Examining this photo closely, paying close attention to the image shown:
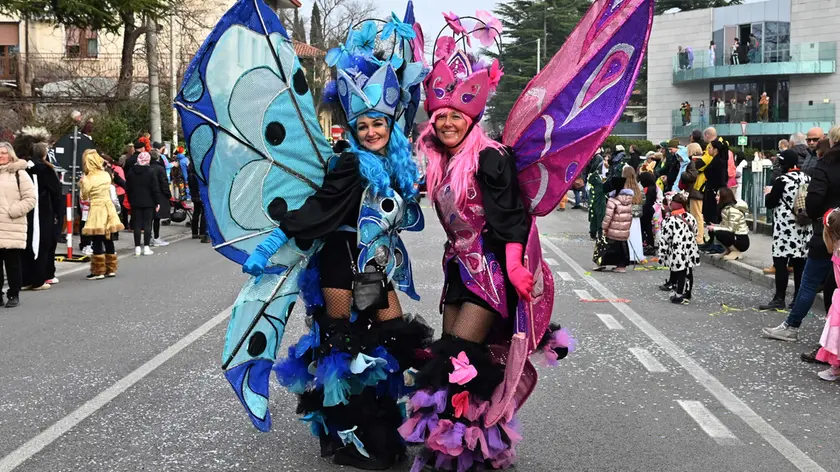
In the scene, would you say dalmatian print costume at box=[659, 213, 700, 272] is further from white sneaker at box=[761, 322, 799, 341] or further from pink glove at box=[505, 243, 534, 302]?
pink glove at box=[505, 243, 534, 302]

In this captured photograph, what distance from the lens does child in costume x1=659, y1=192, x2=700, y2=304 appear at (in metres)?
10.8

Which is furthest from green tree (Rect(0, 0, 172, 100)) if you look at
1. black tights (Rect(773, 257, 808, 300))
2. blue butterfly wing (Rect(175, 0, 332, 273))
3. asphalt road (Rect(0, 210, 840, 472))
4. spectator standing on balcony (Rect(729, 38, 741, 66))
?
spectator standing on balcony (Rect(729, 38, 741, 66))

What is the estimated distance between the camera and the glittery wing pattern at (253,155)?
4660 mm

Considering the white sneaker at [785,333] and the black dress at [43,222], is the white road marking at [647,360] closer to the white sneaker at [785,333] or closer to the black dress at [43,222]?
the white sneaker at [785,333]

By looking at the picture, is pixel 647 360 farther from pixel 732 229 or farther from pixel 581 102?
pixel 732 229

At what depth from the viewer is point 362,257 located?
464cm

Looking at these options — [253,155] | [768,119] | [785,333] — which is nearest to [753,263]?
[785,333]

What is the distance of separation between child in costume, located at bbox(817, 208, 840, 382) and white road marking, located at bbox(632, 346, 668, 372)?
1166mm

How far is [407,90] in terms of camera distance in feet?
15.6

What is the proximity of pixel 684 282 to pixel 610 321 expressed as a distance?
1.91m

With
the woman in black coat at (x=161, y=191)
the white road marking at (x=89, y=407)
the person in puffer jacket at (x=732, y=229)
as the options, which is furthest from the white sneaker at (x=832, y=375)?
the woman in black coat at (x=161, y=191)

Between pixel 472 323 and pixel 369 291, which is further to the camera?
pixel 369 291

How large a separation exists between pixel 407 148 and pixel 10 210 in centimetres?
723

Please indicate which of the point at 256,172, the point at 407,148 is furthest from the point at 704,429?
the point at 256,172
